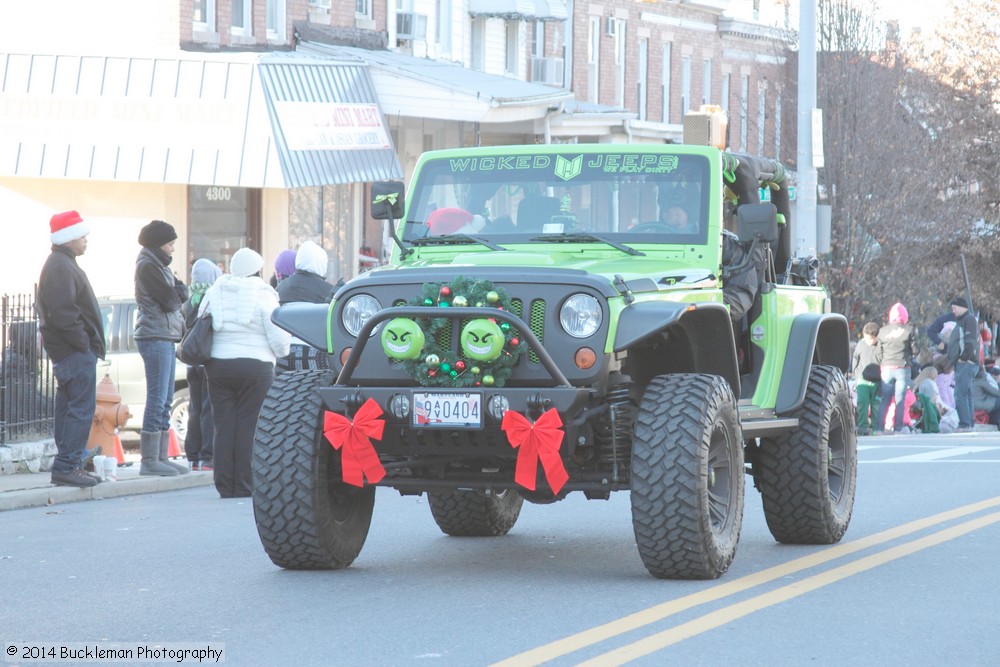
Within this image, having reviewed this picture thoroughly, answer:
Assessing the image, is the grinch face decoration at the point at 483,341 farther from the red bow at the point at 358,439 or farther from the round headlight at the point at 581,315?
the red bow at the point at 358,439

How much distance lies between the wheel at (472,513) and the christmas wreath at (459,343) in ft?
6.76

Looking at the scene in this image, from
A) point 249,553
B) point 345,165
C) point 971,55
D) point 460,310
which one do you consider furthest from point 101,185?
point 971,55

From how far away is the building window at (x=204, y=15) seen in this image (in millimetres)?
26797

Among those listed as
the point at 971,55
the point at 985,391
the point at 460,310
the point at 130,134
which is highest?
the point at 971,55

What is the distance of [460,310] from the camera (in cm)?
787

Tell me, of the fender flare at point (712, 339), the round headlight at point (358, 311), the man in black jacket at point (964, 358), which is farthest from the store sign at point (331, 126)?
the round headlight at point (358, 311)

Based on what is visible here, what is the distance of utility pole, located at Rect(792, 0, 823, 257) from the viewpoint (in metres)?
23.8

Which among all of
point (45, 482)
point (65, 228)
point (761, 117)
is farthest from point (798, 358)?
point (761, 117)

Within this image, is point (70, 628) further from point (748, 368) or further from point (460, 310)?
point (748, 368)

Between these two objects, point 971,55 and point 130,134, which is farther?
point 971,55

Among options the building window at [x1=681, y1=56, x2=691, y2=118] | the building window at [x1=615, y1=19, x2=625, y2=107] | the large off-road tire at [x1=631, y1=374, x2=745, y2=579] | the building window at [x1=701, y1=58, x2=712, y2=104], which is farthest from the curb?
the building window at [x1=701, y1=58, x2=712, y2=104]

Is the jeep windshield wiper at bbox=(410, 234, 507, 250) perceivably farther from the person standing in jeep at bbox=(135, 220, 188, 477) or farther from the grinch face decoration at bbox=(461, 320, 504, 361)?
the person standing in jeep at bbox=(135, 220, 188, 477)

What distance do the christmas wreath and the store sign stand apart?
1755 centimetres

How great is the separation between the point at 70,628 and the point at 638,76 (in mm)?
35179
